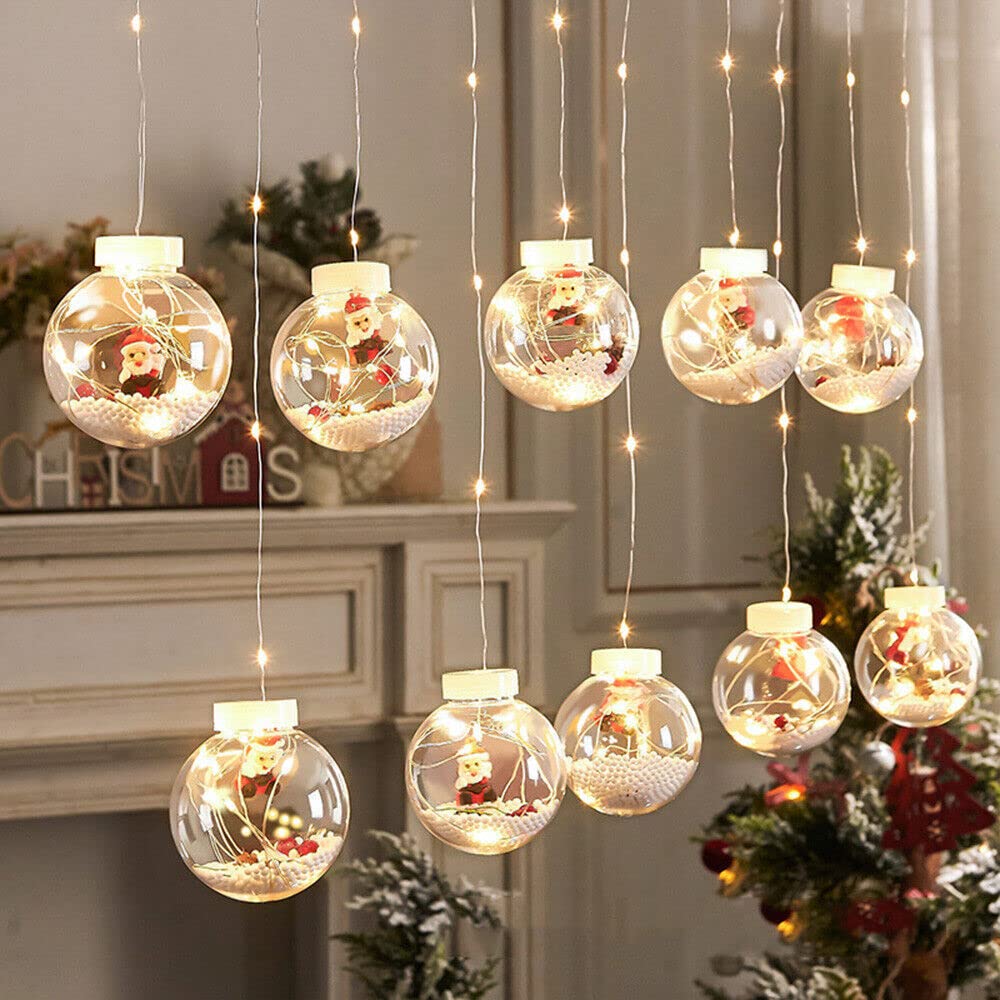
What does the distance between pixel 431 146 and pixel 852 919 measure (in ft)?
4.99

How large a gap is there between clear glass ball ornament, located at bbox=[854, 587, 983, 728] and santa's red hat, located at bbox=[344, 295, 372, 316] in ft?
2.19

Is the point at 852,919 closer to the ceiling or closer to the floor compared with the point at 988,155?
closer to the floor

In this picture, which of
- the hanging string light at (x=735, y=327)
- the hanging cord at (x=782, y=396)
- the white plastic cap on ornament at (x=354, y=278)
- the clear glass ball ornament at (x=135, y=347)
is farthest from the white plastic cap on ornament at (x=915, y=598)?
the clear glass ball ornament at (x=135, y=347)

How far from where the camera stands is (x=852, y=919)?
2.08m

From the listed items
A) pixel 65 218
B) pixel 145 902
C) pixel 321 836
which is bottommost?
pixel 145 902

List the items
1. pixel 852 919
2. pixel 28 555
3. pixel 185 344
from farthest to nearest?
1. pixel 28 555
2. pixel 852 919
3. pixel 185 344

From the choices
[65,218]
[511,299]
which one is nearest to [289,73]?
[65,218]

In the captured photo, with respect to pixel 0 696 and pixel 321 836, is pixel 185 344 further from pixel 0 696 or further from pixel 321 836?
pixel 0 696

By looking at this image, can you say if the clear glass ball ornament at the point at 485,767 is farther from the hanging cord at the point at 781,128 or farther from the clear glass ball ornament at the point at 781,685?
the hanging cord at the point at 781,128

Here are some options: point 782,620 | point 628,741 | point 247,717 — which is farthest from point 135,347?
point 782,620

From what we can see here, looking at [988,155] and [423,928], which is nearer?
[423,928]

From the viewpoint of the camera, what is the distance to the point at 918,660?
1.59m

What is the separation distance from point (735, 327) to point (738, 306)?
0.07ft

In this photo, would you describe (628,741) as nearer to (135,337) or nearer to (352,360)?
(352,360)
